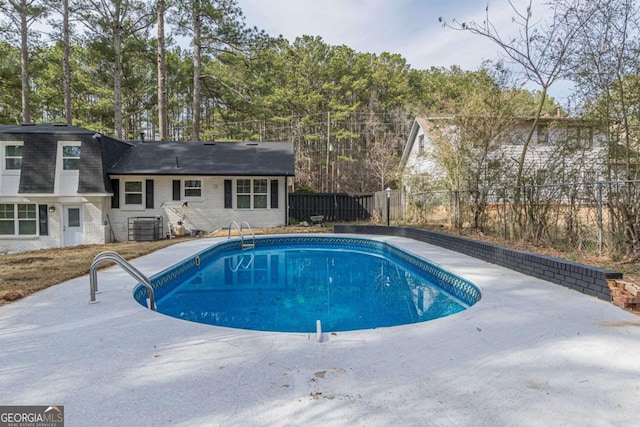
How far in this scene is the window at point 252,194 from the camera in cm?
1473

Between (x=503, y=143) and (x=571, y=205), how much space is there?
404 centimetres

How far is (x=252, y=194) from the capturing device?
1480 centimetres

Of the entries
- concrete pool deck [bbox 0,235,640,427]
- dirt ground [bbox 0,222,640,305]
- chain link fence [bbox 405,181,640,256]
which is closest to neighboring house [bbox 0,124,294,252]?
dirt ground [bbox 0,222,640,305]

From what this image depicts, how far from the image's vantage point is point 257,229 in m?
14.3

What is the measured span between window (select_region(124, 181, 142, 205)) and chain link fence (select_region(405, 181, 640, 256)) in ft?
39.0

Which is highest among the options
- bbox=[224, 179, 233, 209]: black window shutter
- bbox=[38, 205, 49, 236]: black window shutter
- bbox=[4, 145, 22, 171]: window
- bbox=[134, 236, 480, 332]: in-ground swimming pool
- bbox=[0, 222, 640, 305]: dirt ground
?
bbox=[4, 145, 22, 171]: window

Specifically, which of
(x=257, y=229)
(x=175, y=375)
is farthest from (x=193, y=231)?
(x=175, y=375)

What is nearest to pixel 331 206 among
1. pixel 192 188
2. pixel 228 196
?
pixel 228 196

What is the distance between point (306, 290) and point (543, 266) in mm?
4222

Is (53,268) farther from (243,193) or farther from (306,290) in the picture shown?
(243,193)

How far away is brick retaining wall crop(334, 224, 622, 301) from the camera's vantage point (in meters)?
4.63

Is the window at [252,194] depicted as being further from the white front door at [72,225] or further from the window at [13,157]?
the window at [13,157]

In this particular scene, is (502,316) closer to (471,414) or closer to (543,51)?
(471,414)

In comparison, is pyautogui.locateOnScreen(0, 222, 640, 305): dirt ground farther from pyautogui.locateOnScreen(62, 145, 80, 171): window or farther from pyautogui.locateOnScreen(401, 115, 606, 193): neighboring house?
pyautogui.locateOnScreen(62, 145, 80, 171): window
